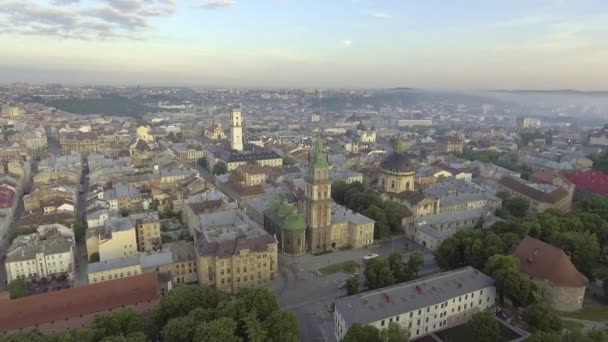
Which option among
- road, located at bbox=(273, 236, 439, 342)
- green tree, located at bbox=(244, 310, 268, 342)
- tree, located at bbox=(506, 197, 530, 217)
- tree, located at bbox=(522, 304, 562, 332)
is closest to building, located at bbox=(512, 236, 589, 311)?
tree, located at bbox=(522, 304, 562, 332)

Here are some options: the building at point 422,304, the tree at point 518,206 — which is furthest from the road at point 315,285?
the tree at point 518,206

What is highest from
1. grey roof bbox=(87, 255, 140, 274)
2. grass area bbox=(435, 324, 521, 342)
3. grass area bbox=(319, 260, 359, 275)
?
grey roof bbox=(87, 255, 140, 274)

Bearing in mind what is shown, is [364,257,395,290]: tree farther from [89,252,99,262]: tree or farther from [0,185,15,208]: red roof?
[0,185,15,208]: red roof

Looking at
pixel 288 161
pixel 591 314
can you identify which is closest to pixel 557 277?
pixel 591 314

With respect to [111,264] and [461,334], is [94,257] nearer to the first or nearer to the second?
[111,264]

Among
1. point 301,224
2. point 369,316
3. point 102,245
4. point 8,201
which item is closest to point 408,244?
point 301,224

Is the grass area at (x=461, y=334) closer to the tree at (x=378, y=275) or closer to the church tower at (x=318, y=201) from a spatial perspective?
the tree at (x=378, y=275)
